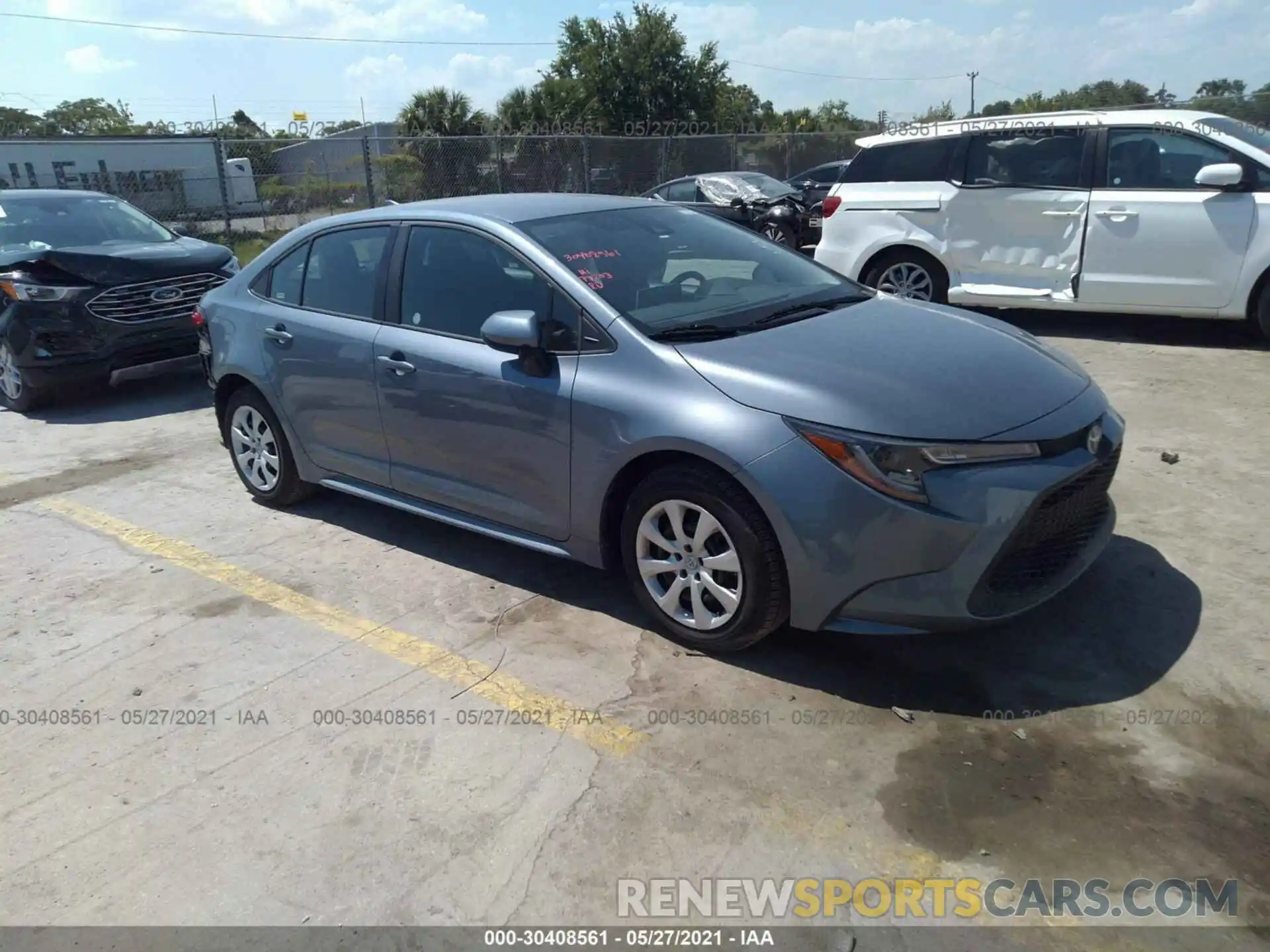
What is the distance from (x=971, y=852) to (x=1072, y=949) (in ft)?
1.20

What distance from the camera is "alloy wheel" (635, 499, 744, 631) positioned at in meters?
3.58

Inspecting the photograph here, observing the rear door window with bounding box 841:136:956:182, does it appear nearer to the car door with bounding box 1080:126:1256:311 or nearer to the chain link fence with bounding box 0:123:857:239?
the car door with bounding box 1080:126:1256:311

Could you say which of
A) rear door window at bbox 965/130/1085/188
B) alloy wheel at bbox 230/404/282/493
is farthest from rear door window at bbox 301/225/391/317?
rear door window at bbox 965/130/1085/188

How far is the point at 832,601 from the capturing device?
133 inches

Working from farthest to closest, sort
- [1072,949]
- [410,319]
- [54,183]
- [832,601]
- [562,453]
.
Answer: [54,183]
[410,319]
[562,453]
[832,601]
[1072,949]

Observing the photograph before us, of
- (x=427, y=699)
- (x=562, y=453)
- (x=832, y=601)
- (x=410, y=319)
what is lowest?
(x=427, y=699)

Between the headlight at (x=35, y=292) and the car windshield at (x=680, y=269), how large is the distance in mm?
5365

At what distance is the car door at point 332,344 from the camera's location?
15.5ft

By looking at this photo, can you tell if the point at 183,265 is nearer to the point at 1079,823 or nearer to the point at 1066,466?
the point at 1066,466

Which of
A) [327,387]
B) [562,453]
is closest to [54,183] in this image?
[327,387]

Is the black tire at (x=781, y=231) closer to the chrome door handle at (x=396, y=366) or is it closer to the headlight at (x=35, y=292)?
the headlight at (x=35, y=292)

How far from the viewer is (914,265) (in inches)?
360

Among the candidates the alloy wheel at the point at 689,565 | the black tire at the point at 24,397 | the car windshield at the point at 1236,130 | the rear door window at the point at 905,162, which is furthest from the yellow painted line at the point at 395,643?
the car windshield at the point at 1236,130

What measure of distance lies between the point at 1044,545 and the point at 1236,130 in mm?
6154
